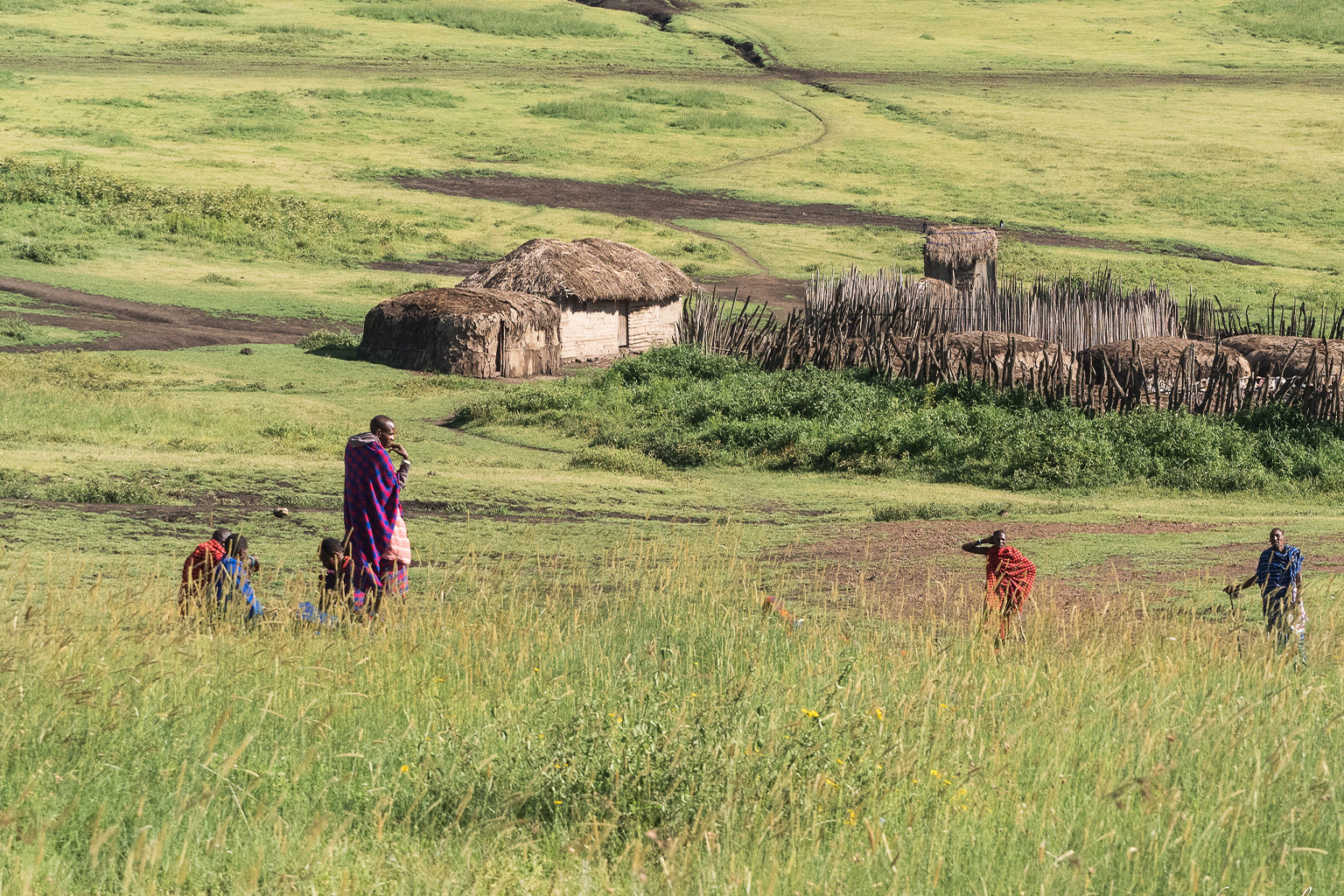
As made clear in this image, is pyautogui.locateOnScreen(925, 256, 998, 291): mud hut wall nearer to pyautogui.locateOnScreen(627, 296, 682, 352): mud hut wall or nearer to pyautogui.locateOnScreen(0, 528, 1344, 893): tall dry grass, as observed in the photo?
pyautogui.locateOnScreen(627, 296, 682, 352): mud hut wall

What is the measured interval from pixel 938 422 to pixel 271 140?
38.0m

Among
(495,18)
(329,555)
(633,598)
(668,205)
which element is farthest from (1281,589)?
(495,18)

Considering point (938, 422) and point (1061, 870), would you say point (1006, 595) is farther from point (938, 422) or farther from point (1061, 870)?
point (938, 422)

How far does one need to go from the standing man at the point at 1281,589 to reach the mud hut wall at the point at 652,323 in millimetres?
17981

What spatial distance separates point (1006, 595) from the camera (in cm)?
770

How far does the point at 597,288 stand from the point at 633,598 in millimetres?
17756

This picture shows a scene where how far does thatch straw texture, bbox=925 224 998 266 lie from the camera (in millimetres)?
27922

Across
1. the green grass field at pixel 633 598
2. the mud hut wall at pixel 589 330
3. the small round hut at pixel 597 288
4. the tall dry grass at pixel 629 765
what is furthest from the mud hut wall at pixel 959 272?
the tall dry grass at pixel 629 765

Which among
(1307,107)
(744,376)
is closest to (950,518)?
(744,376)

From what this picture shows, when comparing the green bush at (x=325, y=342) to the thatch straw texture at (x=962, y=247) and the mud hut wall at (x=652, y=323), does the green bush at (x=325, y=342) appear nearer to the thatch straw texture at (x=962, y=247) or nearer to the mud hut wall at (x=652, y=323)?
the mud hut wall at (x=652, y=323)

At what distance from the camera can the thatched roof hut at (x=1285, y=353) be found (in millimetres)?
17656

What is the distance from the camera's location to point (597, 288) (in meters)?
24.6

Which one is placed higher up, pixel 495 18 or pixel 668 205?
pixel 495 18

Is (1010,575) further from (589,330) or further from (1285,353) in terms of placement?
(589,330)
